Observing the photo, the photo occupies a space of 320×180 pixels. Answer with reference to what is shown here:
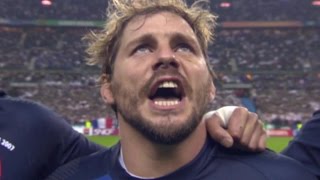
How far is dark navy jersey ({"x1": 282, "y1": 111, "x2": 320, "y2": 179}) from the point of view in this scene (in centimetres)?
259

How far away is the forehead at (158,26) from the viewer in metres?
2.58

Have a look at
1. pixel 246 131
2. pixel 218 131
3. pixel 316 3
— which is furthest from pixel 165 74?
pixel 316 3

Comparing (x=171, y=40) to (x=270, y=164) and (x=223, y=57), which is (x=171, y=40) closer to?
(x=270, y=164)

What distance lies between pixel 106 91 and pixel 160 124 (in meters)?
0.50

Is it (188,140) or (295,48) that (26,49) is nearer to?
(295,48)

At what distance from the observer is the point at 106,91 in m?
2.75

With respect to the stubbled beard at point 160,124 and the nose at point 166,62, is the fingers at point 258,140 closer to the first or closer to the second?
the stubbled beard at point 160,124

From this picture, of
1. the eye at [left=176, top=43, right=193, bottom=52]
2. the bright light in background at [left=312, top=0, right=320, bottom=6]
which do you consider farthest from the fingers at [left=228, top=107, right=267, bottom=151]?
the bright light in background at [left=312, top=0, right=320, bottom=6]

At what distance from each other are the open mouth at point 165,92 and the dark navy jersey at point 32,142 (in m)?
0.93

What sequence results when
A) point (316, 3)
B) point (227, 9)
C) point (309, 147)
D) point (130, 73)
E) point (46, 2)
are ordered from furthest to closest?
1. point (227, 9)
2. point (316, 3)
3. point (46, 2)
4. point (309, 147)
5. point (130, 73)

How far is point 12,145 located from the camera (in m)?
2.94

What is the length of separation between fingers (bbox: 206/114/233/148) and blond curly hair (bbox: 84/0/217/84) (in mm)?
286

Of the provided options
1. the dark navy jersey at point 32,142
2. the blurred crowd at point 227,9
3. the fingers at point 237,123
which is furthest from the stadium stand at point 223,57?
the fingers at point 237,123

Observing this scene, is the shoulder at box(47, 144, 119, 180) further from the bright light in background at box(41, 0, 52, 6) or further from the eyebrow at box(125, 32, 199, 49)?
the bright light in background at box(41, 0, 52, 6)
